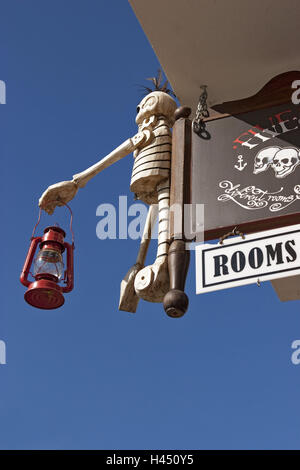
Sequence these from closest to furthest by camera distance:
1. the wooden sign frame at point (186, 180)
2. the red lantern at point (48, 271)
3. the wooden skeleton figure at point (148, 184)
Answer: the wooden sign frame at point (186, 180) < the wooden skeleton figure at point (148, 184) < the red lantern at point (48, 271)

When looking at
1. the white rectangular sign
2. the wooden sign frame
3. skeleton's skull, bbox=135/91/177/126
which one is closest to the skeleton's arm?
skeleton's skull, bbox=135/91/177/126

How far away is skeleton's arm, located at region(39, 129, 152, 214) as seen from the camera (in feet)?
14.7

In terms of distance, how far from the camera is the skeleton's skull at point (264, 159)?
3914mm

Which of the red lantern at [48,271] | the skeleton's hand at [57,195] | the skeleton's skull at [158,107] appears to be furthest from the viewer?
the skeleton's skull at [158,107]

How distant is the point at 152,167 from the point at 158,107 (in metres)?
0.54

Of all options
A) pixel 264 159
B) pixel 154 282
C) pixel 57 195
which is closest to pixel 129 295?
pixel 154 282

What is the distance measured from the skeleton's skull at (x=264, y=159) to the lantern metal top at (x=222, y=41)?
777 mm

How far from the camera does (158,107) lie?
4.63m

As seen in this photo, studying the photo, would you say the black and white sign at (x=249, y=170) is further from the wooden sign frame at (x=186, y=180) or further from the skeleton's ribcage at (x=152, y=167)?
the skeleton's ribcage at (x=152, y=167)

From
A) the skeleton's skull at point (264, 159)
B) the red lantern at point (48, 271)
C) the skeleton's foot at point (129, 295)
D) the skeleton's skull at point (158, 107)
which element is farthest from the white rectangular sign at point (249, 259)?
the skeleton's skull at point (158, 107)

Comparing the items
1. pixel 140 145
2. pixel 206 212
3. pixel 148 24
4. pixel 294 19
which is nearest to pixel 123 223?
pixel 140 145

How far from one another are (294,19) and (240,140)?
79 cm
